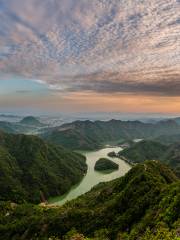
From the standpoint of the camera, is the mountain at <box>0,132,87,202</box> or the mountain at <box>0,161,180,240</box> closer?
the mountain at <box>0,161,180,240</box>

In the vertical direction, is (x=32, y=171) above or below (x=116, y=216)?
below

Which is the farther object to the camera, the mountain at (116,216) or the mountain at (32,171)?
the mountain at (32,171)

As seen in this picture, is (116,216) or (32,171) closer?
(116,216)

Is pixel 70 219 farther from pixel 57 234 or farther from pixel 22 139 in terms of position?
pixel 22 139

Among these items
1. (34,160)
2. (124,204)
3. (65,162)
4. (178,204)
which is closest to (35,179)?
(34,160)
